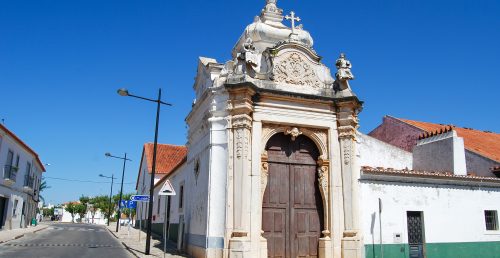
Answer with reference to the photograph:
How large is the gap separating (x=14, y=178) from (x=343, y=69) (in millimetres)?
24757

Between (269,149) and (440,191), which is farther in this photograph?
(440,191)

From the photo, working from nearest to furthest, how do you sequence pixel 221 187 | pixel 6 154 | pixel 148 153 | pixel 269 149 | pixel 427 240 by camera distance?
pixel 221 187 < pixel 269 149 < pixel 427 240 < pixel 6 154 < pixel 148 153

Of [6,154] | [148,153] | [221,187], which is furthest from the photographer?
[148,153]

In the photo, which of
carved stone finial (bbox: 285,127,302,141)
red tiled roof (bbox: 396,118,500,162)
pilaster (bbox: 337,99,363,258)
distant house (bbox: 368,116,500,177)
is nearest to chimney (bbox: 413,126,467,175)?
distant house (bbox: 368,116,500,177)

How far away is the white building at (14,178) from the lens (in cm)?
2592

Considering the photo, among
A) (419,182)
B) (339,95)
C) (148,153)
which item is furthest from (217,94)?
(148,153)

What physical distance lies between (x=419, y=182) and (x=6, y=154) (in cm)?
2420

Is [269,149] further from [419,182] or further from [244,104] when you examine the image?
[419,182]

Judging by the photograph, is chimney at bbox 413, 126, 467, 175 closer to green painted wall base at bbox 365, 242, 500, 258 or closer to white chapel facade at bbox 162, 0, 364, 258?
green painted wall base at bbox 365, 242, 500, 258

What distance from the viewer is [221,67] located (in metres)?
13.7

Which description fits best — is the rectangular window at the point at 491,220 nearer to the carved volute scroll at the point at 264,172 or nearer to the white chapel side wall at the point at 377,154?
the white chapel side wall at the point at 377,154

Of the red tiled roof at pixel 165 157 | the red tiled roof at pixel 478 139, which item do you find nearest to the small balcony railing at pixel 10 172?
the red tiled roof at pixel 165 157

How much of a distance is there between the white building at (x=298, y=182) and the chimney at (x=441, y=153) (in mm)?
1634

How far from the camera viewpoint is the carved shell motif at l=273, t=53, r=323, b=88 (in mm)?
13469
